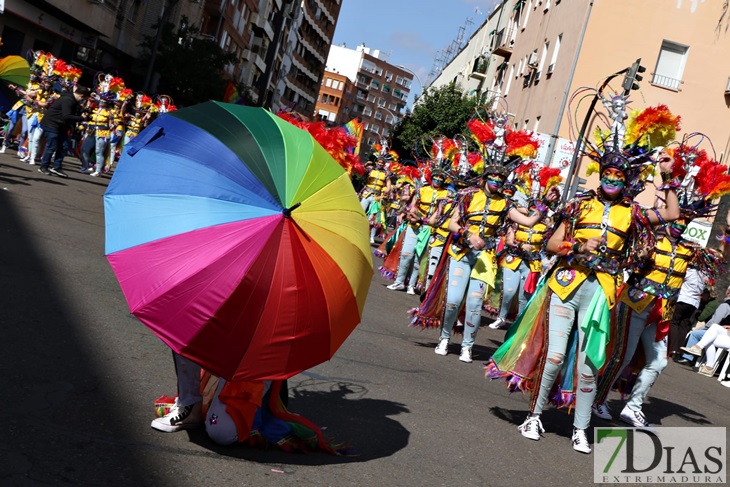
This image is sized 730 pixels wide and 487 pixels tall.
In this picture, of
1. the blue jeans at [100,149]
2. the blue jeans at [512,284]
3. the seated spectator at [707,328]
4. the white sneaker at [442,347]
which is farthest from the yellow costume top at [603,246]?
the blue jeans at [100,149]

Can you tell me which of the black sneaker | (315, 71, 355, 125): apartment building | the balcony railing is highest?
(315, 71, 355, 125): apartment building

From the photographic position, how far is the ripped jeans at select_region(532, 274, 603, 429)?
258 inches

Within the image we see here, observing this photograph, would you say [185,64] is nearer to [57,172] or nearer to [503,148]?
[57,172]

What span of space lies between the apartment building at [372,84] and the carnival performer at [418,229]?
145 meters

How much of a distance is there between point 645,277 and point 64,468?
5.43m

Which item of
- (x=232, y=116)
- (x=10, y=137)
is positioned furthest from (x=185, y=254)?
(x=10, y=137)

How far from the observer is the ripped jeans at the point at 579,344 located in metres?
6.56

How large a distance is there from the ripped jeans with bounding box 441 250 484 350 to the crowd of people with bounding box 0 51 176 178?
407 inches

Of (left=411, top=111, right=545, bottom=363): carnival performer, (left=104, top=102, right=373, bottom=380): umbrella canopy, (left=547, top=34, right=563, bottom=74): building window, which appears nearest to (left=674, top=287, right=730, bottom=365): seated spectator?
(left=411, top=111, right=545, bottom=363): carnival performer

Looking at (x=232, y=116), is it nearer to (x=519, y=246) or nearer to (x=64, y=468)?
(x=64, y=468)

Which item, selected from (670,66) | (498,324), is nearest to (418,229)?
(498,324)

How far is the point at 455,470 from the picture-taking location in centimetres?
544

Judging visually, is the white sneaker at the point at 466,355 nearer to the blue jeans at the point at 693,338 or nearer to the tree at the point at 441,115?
the blue jeans at the point at 693,338

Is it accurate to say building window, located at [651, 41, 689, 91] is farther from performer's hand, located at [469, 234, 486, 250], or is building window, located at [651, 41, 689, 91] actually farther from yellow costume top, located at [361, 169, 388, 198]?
performer's hand, located at [469, 234, 486, 250]
